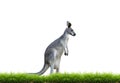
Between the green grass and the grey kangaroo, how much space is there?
3.54ft

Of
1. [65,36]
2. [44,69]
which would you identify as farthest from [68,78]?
[65,36]

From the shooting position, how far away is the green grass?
40.3 feet

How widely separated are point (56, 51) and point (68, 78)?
4.51 ft

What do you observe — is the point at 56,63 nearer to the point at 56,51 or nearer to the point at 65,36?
the point at 56,51

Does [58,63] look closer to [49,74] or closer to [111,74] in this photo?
[49,74]

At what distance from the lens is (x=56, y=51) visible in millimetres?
13539

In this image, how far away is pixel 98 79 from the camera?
1227cm

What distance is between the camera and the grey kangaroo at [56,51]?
532 inches

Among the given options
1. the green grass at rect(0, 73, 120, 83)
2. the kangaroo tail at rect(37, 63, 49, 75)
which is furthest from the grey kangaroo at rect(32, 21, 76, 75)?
the green grass at rect(0, 73, 120, 83)

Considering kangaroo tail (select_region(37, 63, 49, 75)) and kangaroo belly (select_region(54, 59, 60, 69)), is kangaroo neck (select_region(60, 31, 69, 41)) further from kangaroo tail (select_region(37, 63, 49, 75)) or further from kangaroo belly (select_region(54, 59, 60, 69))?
kangaroo tail (select_region(37, 63, 49, 75))

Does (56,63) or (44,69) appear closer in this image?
(56,63)

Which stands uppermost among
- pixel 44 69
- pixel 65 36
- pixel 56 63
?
pixel 65 36

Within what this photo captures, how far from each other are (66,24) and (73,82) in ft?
5.99

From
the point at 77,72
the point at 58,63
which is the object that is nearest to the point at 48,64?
the point at 58,63
